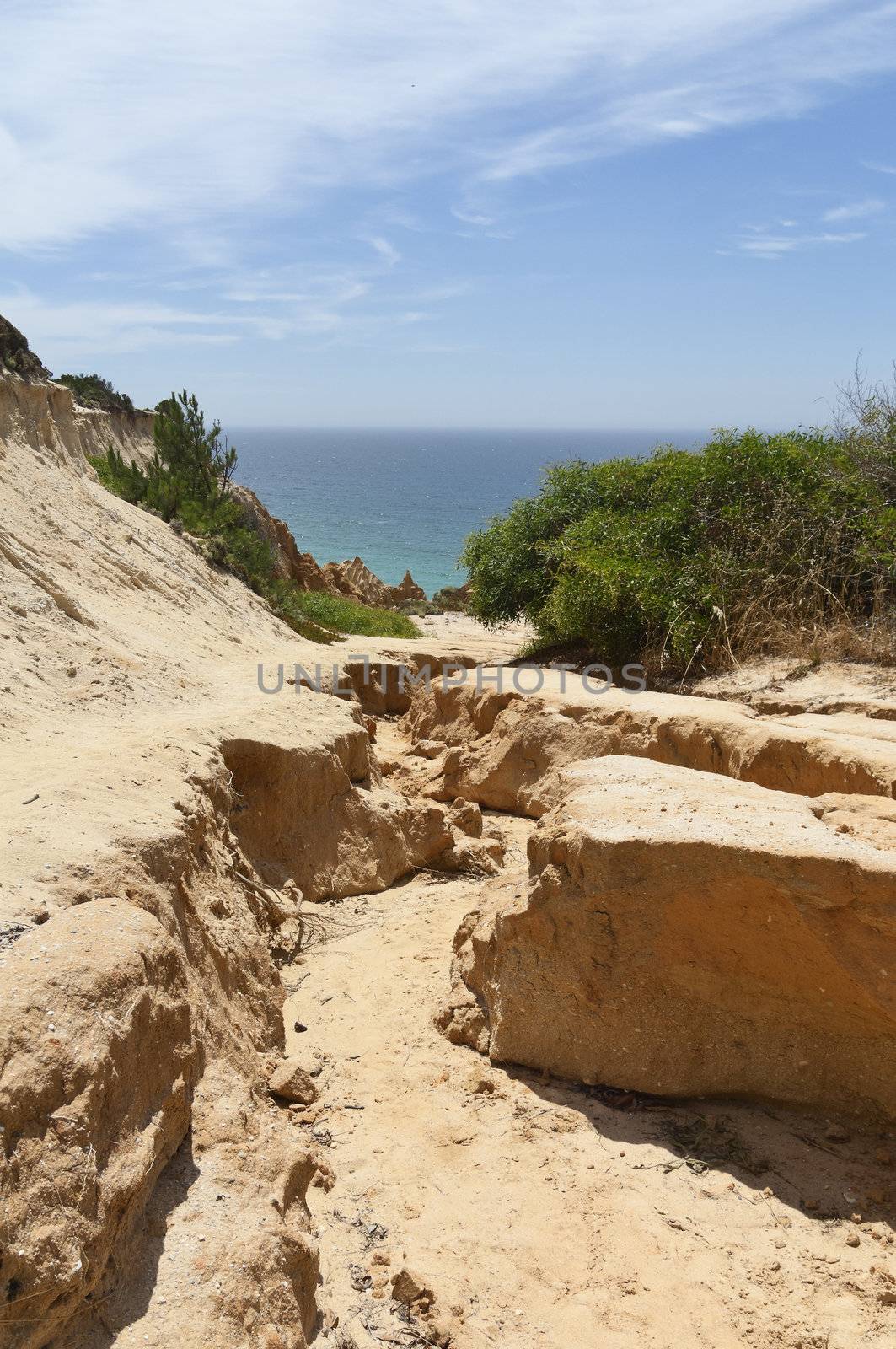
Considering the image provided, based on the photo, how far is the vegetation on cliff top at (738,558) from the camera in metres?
11.2

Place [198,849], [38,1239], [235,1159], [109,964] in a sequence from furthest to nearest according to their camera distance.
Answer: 1. [198,849]
2. [235,1159]
3. [109,964]
4. [38,1239]

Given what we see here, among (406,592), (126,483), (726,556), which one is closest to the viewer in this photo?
(726,556)

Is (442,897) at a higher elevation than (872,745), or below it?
below

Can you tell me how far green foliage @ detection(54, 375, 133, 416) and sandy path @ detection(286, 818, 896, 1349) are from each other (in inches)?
939

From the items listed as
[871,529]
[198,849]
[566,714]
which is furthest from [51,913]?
[871,529]

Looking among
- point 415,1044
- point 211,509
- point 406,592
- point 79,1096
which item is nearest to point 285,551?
point 406,592

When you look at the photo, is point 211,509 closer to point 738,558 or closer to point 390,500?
point 738,558

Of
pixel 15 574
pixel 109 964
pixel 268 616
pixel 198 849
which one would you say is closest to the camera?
pixel 109 964

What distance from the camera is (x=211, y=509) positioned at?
16641mm

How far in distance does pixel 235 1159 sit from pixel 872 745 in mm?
5022

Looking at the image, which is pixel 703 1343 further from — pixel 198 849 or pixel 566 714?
pixel 566 714

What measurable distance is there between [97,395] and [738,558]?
20633 millimetres

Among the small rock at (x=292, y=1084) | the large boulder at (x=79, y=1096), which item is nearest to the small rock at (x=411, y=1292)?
the large boulder at (x=79, y=1096)

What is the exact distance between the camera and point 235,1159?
3.54m
